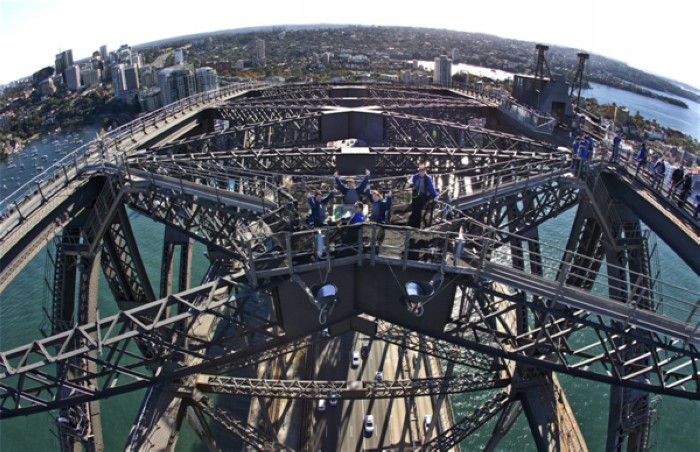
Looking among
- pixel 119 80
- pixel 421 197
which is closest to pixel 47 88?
pixel 119 80

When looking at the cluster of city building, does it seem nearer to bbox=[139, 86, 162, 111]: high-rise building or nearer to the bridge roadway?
bbox=[139, 86, 162, 111]: high-rise building

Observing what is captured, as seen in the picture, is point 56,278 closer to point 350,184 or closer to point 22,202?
point 22,202

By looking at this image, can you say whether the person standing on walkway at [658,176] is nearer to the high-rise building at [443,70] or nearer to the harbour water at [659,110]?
the high-rise building at [443,70]

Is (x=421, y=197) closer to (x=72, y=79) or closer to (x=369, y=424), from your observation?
(x=369, y=424)

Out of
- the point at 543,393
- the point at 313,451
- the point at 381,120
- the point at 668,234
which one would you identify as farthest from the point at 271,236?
the point at 381,120

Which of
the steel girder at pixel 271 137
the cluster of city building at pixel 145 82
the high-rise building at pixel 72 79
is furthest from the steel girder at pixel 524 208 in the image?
the high-rise building at pixel 72 79

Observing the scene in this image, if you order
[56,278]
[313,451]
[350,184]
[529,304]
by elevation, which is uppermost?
[350,184]
